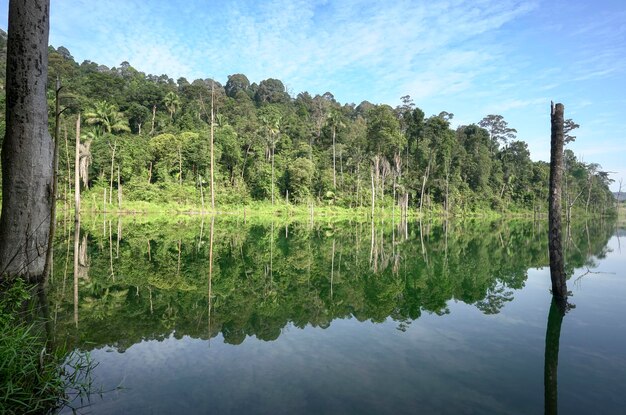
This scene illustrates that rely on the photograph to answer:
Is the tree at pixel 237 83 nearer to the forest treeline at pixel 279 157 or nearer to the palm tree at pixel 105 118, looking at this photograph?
the forest treeline at pixel 279 157

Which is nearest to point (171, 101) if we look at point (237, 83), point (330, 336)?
point (237, 83)

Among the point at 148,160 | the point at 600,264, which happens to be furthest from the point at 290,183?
the point at 600,264

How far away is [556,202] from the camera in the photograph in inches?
374

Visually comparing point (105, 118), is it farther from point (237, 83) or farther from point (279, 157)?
point (237, 83)

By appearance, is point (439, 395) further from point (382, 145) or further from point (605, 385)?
point (382, 145)

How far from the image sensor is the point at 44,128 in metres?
5.95

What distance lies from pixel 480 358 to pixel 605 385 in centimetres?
160

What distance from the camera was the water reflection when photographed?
Result: 7.28 meters

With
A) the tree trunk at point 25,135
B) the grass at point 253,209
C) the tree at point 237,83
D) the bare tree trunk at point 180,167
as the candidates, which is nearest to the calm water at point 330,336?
the tree trunk at point 25,135

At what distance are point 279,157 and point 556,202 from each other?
52.8 meters

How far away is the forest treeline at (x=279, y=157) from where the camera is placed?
49.1 meters

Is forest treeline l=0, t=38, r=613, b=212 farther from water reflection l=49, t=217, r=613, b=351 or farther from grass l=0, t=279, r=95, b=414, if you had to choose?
grass l=0, t=279, r=95, b=414

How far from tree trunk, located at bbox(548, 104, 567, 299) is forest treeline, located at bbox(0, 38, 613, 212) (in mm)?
37296

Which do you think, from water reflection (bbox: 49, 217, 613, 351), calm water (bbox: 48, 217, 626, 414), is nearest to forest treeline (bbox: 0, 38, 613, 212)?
water reflection (bbox: 49, 217, 613, 351)
